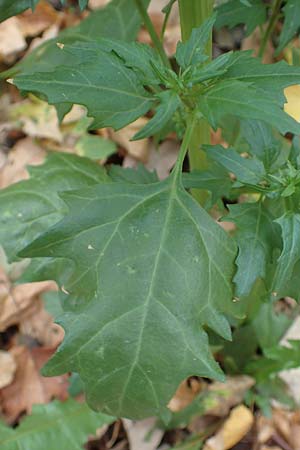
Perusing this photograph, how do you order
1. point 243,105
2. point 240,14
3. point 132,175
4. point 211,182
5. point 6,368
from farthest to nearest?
point 6,368, point 132,175, point 240,14, point 211,182, point 243,105

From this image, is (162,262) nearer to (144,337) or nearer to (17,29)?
(144,337)

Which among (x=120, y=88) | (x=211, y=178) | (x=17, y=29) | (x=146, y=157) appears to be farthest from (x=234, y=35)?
(x=120, y=88)

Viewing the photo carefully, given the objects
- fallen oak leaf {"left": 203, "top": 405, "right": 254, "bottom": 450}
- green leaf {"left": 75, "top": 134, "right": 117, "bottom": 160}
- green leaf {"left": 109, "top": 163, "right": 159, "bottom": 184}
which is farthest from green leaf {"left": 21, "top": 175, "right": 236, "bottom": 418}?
green leaf {"left": 75, "top": 134, "right": 117, "bottom": 160}

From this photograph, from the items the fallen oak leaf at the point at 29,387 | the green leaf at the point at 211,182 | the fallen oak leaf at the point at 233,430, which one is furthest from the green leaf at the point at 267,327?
the green leaf at the point at 211,182

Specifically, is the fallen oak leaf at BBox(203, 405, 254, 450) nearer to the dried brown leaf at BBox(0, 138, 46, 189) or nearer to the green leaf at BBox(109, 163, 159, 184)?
the green leaf at BBox(109, 163, 159, 184)

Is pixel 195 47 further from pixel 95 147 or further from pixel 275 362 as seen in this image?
pixel 95 147

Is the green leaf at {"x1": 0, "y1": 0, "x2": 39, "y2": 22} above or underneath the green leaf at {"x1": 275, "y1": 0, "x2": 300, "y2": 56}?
above

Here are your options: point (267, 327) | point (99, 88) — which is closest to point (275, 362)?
point (267, 327)
